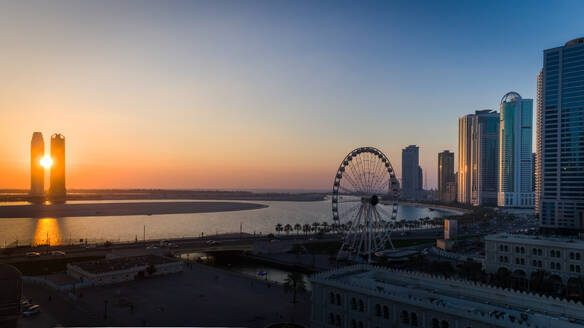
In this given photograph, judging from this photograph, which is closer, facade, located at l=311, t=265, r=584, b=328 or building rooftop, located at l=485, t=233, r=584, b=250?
facade, located at l=311, t=265, r=584, b=328

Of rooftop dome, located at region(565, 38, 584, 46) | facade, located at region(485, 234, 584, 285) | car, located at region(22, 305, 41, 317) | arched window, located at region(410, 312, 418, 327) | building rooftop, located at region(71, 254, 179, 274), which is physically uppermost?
rooftop dome, located at region(565, 38, 584, 46)

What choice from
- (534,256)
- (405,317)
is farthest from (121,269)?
(534,256)

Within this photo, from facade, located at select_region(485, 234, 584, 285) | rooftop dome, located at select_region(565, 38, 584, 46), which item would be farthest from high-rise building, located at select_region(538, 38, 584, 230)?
facade, located at select_region(485, 234, 584, 285)

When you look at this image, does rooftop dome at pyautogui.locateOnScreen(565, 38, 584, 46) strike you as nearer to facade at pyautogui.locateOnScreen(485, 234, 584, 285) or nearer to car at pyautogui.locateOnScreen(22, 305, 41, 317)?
facade at pyautogui.locateOnScreen(485, 234, 584, 285)

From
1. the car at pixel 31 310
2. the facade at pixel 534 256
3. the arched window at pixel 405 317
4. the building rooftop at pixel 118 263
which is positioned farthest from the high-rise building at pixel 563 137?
the car at pixel 31 310

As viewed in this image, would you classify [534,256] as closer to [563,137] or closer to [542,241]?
[542,241]

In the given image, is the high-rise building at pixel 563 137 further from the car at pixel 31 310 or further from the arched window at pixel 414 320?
the car at pixel 31 310
